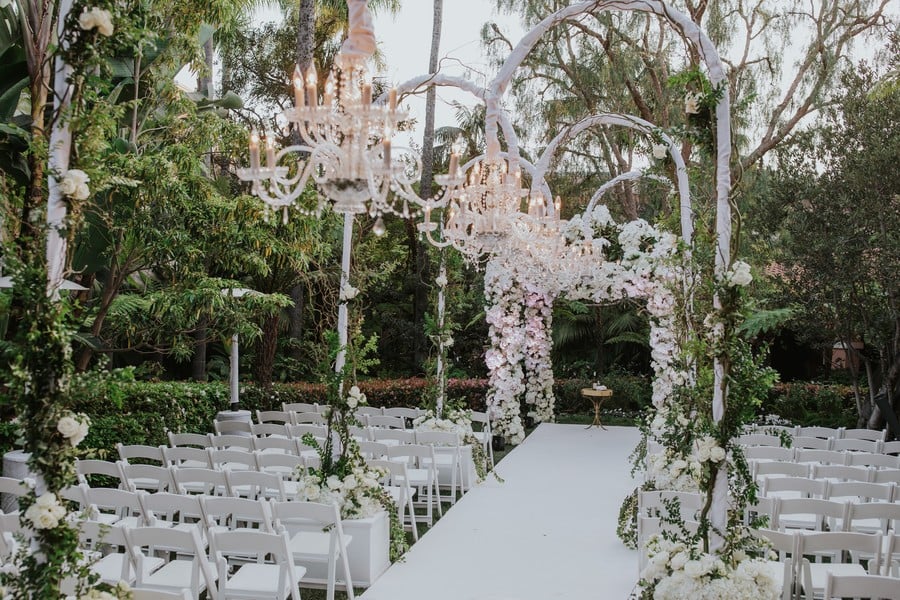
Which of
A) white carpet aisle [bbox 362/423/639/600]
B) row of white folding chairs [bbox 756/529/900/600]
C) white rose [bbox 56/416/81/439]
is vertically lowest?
white carpet aisle [bbox 362/423/639/600]

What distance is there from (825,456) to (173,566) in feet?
20.6

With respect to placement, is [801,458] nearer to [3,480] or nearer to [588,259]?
[588,259]

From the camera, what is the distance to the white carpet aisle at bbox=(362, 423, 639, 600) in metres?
6.00

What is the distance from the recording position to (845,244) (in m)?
10.4

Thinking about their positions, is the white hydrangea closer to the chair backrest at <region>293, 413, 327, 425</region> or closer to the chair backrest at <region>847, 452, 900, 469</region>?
the chair backrest at <region>293, 413, 327, 425</region>

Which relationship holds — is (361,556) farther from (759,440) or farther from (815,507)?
(759,440)

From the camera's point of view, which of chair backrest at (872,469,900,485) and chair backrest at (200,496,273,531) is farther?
chair backrest at (872,469,900,485)

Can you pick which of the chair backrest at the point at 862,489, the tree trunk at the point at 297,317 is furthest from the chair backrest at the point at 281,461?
the tree trunk at the point at 297,317

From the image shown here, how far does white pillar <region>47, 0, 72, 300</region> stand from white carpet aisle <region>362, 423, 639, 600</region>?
11.9ft

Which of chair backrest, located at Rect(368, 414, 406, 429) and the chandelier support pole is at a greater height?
the chandelier support pole

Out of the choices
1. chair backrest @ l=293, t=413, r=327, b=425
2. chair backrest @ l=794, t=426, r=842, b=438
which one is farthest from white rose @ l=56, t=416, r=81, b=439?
chair backrest @ l=794, t=426, r=842, b=438

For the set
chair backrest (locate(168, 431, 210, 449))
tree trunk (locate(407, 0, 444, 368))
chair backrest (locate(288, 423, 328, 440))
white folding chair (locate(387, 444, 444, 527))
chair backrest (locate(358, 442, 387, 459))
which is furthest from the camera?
tree trunk (locate(407, 0, 444, 368))

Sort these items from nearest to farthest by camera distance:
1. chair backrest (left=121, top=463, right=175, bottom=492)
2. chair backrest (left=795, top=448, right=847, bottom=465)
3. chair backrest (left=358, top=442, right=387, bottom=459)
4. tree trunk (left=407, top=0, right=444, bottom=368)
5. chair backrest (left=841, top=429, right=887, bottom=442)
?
chair backrest (left=121, top=463, right=175, bottom=492)
chair backrest (left=358, top=442, right=387, bottom=459)
chair backrest (left=795, top=448, right=847, bottom=465)
chair backrest (left=841, top=429, right=887, bottom=442)
tree trunk (left=407, top=0, right=444, bottom=368)

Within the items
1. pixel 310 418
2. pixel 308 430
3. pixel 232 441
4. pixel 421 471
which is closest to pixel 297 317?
pixel 310 418
